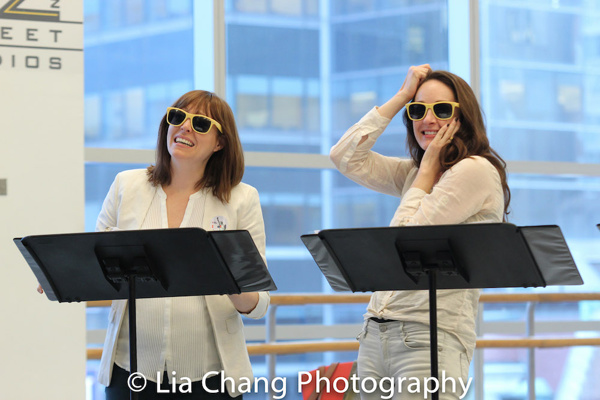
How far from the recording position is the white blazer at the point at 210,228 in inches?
90.1

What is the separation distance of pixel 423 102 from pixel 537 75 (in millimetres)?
3611

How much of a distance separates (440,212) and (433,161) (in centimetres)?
21

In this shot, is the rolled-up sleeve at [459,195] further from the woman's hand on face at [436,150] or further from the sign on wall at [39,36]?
the sign on wall at [39,36]

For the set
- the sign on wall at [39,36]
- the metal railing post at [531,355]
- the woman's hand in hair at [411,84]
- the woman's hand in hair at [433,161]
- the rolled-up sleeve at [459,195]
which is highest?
the sign on wall at [39,36]

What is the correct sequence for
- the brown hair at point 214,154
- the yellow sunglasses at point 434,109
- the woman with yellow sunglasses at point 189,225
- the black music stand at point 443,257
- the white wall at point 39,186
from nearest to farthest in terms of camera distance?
the black music stand at point 443,257 → the woman with yellow sunglasses at point 189,225 → the yellow sunglasses at point 434,109 → the brown hair at point 214,154 → the white wall at point 39,186

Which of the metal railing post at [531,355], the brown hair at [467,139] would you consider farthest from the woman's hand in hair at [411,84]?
the metal railing post at [531,355]

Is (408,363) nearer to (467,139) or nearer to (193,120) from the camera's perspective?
(467,139)

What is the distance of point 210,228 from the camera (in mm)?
2375

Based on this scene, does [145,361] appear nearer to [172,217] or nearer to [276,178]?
[172,217]

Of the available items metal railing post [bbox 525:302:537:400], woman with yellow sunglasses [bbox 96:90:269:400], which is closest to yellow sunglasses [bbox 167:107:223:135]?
woman with yellow sunglasses [bbox 96:90:269:400]

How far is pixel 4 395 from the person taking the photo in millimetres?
3422

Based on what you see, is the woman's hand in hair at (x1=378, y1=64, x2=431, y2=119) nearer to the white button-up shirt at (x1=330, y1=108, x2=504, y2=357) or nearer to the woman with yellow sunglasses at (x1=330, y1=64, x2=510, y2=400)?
the woman with yellow sunglasses at (x1=330, y1=64, x2=510, y2=400)

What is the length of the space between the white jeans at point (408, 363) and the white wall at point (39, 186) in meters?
1.79

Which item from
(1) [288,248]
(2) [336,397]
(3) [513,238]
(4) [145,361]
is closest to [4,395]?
(4) [145,361]
